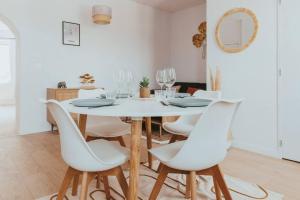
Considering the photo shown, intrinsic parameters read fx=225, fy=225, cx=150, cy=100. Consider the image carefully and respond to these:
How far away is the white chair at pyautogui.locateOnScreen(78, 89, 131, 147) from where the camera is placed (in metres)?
1.96

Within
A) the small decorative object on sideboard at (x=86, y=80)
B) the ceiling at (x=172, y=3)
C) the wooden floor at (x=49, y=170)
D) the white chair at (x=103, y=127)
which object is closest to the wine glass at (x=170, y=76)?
the white chair at (x=103, y=127)

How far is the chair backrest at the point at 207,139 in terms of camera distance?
114cm

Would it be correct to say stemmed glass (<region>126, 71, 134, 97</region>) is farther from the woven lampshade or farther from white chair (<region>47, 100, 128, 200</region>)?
the woven lampshade

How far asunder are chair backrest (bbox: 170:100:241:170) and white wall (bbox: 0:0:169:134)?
10.6 ft

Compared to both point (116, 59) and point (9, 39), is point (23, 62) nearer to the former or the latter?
point (116, 59)

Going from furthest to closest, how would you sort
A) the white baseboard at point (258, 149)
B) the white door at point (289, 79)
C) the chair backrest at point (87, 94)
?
the white baseboard at point (258, 149) < the white door at point (289, 79) < the chair backrest at point (87, 94)

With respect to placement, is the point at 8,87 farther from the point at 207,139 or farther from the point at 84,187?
the point at 207,139

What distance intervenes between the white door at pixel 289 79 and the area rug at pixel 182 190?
3.12 ft

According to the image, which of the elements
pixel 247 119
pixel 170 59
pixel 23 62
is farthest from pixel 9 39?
pixel 247 119

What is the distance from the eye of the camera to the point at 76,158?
120 centimetres

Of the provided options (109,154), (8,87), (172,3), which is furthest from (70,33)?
(8,87)

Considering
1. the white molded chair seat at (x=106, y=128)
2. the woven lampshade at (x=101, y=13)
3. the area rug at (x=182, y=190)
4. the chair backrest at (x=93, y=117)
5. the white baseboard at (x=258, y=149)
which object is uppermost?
the woven lampshade at (x=101, y=13)

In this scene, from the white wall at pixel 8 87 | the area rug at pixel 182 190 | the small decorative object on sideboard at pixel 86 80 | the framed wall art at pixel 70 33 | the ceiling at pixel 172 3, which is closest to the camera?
the area rug at pixel 182 190

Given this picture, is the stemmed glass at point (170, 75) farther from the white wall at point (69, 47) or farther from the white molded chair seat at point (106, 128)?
the white wall at point (69, 47)
